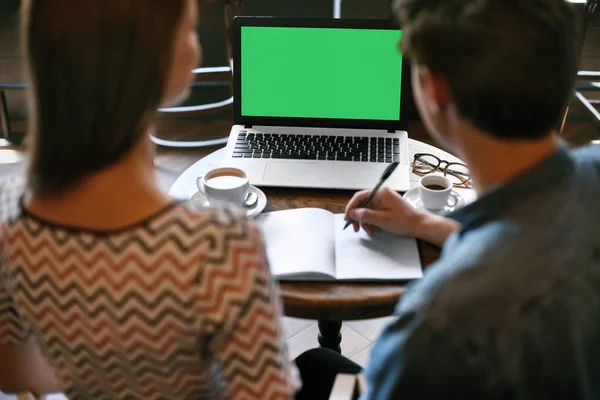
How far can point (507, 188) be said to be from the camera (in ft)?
2.28

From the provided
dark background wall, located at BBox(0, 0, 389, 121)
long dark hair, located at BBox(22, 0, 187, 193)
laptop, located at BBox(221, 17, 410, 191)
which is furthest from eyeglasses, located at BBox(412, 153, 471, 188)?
dark background wall, located at BBox(0, 0, 389, 121)

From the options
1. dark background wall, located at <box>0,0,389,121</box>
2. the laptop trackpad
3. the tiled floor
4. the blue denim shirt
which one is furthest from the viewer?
dark background wall, located at <box>0,0,389,121</box>

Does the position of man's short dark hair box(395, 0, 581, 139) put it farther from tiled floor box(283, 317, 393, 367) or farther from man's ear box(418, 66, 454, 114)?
tiled floor box(283, 317, 393, 367)

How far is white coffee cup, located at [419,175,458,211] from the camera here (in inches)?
48.1

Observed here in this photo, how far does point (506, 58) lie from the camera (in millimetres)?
650

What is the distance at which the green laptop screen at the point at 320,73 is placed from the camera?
4.70 feet

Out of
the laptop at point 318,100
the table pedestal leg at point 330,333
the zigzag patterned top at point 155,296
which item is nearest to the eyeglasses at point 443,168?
the laptop at point 318,100

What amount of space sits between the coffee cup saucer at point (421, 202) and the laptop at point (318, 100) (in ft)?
0.24

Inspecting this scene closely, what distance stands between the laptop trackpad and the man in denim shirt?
0.63 meters

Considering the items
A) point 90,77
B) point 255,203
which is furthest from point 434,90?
point 255,203

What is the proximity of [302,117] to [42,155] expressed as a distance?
2.83ft

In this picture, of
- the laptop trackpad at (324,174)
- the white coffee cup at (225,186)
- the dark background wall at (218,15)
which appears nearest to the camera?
the white coffee cup at (225,186)

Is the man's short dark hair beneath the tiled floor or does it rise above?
above

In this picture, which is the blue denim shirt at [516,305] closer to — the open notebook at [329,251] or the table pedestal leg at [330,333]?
the open notebook at [329,251]
